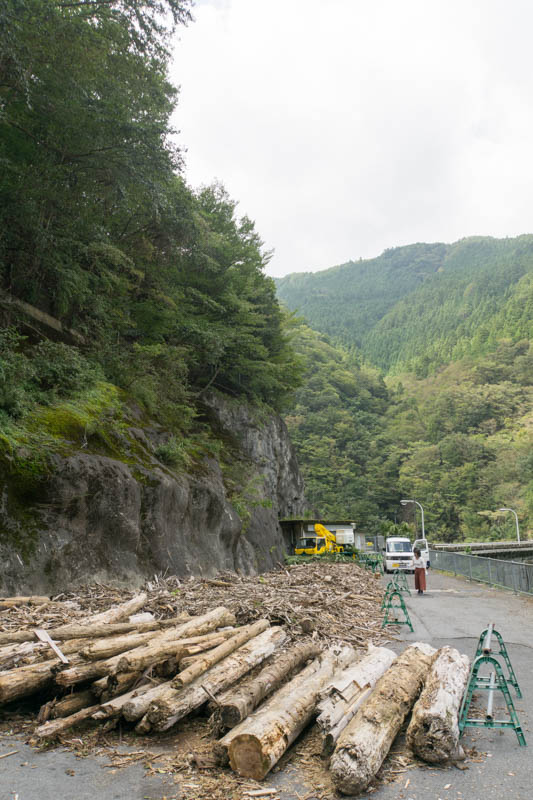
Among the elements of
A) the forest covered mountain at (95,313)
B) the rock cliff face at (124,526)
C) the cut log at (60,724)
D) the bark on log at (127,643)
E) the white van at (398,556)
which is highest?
the forest covered mountain at (95,313)

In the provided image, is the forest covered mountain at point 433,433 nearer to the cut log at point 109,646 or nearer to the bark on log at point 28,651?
the cut log at point 109,646

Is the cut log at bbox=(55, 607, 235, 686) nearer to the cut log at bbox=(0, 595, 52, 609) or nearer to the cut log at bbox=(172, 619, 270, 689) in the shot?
the cut log at bbox=(172, 619, 270, 689)

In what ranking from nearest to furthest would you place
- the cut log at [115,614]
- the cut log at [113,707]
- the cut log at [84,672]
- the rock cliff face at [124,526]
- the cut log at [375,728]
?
the cut log at [375,728]
the cut log at [113,707]
the cut log at [84,672]
the cut log at [115,614]
the rock cliff face at [124,526]

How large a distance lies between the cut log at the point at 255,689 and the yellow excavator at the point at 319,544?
84.2 feet

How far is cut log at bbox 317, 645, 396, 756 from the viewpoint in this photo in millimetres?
4867

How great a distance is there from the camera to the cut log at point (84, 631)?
7023mm

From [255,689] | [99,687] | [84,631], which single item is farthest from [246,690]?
[84,631]

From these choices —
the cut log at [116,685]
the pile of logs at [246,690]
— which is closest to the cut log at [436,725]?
the pile of logs at [246,690]

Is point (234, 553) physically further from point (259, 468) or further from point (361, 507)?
point (361, 507)

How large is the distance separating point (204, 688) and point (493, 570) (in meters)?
20.2

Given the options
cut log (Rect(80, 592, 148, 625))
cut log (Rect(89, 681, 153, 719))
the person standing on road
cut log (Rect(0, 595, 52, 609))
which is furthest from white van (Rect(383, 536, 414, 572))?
cut log (Rect(89, 681, 153, 719))

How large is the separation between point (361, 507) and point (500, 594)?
67278 mm

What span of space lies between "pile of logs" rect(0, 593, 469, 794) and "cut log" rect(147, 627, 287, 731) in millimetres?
11

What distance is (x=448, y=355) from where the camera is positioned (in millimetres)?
153875
